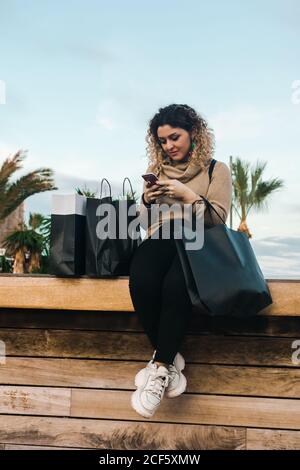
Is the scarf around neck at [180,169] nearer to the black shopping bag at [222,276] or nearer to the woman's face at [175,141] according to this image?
the woman's face at [175,141]

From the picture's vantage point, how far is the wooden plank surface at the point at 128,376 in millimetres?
2617

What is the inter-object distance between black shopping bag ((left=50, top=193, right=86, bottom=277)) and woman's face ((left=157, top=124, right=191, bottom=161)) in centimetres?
48

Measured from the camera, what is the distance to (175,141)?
9.11ft

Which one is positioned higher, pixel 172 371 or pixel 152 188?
pixel 152 188

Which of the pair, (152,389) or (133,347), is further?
(133,347)

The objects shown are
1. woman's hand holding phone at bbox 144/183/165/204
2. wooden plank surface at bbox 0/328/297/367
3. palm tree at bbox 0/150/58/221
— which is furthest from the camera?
palm tree at bbox 0/150/58/221

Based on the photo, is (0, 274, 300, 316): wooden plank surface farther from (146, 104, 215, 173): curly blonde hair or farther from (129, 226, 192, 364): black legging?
(146, 104, 215, 173): curly blonde hair

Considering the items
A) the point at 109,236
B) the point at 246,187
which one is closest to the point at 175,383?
the point at 109,236

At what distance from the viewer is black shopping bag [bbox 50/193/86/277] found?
2607 millimetres

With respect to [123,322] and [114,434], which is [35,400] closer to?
[114,434]

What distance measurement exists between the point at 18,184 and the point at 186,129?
41.9ft

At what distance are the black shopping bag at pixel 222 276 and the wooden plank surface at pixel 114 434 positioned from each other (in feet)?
2.08

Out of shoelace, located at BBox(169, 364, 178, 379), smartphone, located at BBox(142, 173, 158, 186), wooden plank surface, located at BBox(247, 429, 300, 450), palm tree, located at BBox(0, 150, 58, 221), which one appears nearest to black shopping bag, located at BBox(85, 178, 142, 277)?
smartphone, located at BBox(142, 173, 158, 186)

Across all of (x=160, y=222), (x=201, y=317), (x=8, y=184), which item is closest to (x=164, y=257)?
(x=160, y=222)
